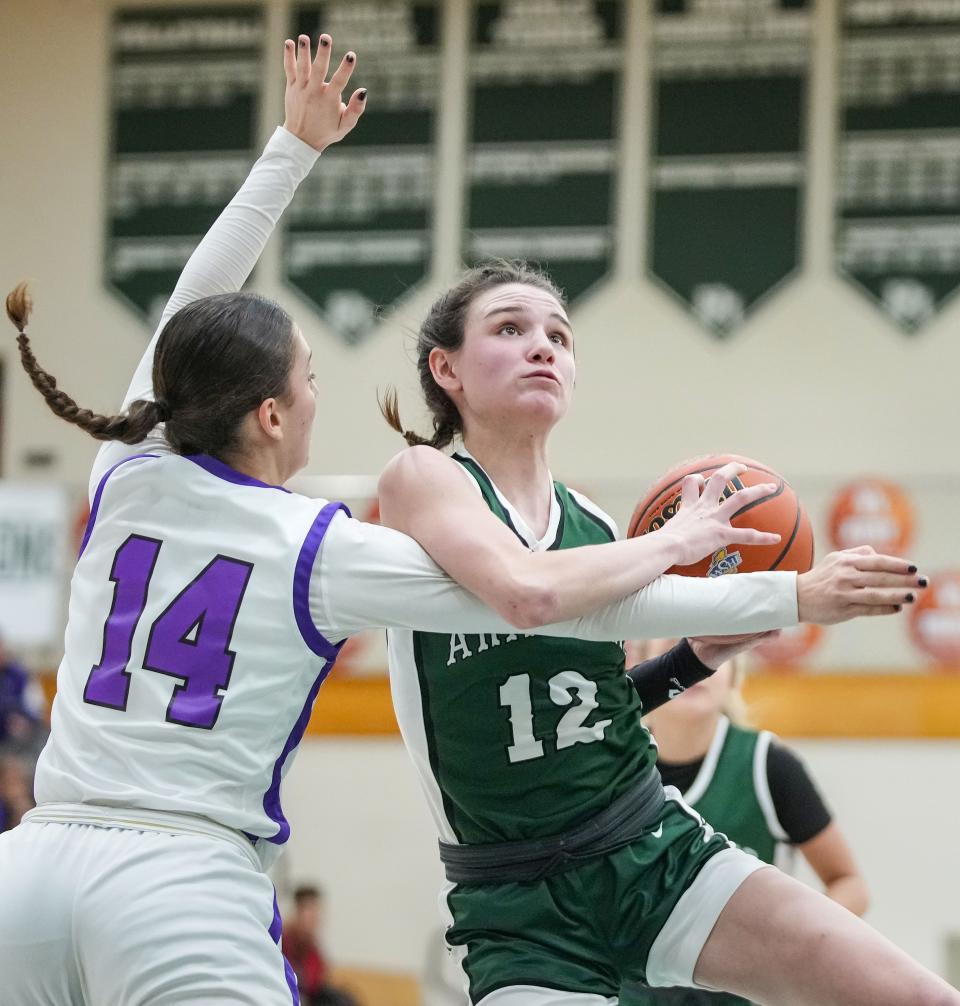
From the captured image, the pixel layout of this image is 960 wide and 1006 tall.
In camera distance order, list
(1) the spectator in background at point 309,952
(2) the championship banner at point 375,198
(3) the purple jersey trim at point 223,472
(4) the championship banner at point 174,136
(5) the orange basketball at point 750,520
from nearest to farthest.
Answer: (3) the purple jersey trim at point 223,472 < (5) the orange basketball at point 750,520 < (1) the spectator in background at point 309,952 < (2) the championship banner at point 375,198 < (4) the championship banner at point 174,136

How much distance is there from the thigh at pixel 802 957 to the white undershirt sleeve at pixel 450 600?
0.56m

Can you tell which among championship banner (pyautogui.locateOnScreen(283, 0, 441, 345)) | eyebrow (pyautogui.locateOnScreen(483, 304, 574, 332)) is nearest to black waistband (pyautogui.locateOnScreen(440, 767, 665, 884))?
eyebrow (pyautogui.locateOnScreen(483, 304, 574, 332))

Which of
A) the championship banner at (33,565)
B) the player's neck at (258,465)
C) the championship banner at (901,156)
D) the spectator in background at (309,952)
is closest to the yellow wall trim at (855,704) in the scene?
the championship banner at (901,156)

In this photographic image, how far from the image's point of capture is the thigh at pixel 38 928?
9.07 ft

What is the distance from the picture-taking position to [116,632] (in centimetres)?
298

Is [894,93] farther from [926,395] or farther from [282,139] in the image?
[282,139]

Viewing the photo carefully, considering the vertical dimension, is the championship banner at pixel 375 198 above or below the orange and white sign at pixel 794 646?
above

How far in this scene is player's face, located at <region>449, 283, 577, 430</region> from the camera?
362 centimetres

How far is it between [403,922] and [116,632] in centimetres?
928

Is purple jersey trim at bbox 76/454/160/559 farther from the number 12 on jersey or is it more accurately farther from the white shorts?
the number 12 on jersey

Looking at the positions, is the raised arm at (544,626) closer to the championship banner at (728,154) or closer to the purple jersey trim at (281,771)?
the purple jersey trim at (281,771)

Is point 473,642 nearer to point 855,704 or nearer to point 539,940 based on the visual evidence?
point 539,940

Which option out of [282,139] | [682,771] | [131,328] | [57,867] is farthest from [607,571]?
[131,328]

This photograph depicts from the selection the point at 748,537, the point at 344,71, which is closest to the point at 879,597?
the point at 748,537
